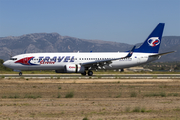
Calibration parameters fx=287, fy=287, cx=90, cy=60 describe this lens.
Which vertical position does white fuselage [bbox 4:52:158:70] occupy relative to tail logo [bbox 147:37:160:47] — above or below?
below

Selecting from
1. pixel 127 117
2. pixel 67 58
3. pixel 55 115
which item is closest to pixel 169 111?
pixel 127 117

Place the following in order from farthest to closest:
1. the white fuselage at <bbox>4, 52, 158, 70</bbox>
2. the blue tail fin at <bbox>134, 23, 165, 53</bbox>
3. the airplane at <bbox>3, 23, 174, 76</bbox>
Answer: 1. the blue tail fin at <bbox>134, 23, 165, 53</bbox>
2. the white fuselage at <bbox>4, 52, 158, 70</bbox>
3. the airplane at <bbox>3, 23, 174, 76</bbox>

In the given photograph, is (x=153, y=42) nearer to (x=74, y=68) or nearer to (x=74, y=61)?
(x=74, y=61)

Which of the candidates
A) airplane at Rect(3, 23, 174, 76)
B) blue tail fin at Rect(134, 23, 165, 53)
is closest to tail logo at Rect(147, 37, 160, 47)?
blue tail fin at Rect(134, 23, 165, 53)

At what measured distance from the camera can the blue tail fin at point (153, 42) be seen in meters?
46.6

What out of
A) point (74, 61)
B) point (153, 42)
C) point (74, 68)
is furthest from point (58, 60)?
point (153, 42)

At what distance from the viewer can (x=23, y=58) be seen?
4322 cm

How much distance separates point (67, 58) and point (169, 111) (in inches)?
1179

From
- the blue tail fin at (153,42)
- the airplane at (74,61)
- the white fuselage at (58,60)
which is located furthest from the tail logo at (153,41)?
the white fuselage at (58,60)

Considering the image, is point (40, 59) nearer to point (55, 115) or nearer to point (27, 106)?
point (27, 106)

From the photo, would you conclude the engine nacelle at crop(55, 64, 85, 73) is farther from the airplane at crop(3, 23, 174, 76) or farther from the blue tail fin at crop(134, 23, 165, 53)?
the blue tail fin at crop(134, 23, 165, 53)

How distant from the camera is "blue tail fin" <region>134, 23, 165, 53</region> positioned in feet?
153

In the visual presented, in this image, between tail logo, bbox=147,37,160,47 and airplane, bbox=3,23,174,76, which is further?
tail logo, bbox=147,37,160,47

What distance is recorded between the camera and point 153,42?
46688 millimetres
